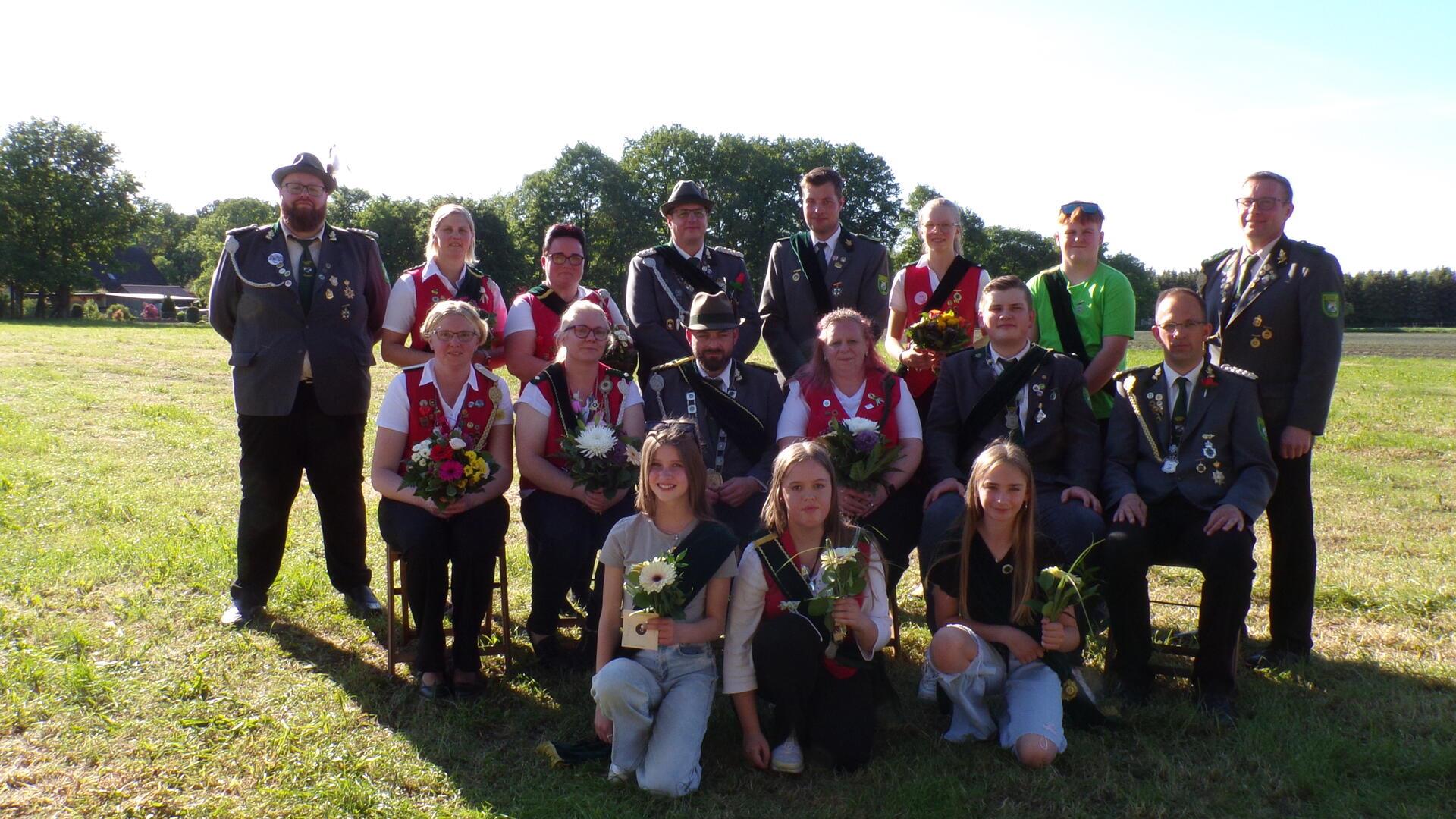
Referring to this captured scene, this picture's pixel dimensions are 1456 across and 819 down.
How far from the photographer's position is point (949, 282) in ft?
20.7

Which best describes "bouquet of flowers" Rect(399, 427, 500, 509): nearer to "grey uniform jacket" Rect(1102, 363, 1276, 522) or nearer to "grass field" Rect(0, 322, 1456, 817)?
"grass field" Rect(0, 322, 1456, 817)

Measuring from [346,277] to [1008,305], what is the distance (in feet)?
12.1

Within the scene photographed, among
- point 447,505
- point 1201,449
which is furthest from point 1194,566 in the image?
point 447,505

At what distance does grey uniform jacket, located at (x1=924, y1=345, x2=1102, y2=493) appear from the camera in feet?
17.5

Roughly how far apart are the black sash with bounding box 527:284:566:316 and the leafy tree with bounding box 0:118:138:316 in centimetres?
6016

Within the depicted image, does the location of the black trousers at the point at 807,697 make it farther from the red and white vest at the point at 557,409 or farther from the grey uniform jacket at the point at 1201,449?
the grey uniform jacket at the point at 1201,449

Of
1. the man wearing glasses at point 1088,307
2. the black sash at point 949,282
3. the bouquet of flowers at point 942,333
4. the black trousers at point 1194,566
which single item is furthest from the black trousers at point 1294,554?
the black sash at point 949,282

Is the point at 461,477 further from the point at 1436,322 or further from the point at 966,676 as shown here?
the point at 1436,322

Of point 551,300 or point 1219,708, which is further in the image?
point 551,300

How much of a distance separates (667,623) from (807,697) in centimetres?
67

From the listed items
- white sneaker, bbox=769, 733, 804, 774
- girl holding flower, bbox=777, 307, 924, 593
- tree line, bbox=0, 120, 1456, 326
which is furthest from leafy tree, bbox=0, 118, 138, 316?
white sneaker, bbox=769, 733, 804, 774

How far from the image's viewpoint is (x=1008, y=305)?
532 centimetres

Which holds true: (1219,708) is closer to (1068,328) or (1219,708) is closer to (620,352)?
(1068,328)

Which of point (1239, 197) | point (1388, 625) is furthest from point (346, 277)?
point (1388, 625)
